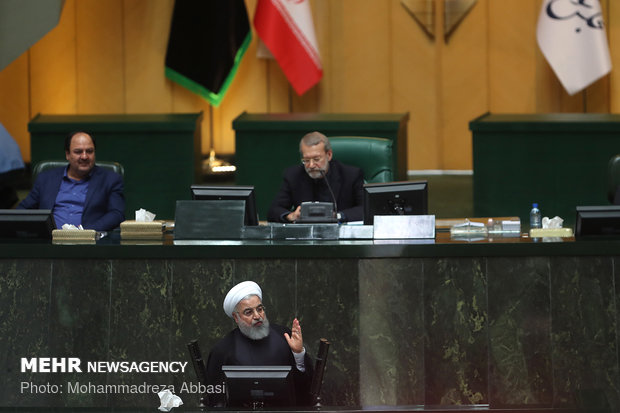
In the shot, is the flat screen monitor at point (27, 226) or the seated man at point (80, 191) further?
the seated man at point (80, 191)

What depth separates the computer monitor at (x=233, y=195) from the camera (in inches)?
204

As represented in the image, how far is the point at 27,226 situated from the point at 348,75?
4718mm

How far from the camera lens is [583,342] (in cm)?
461

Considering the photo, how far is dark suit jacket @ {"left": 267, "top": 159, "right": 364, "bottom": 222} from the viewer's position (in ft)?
20.0

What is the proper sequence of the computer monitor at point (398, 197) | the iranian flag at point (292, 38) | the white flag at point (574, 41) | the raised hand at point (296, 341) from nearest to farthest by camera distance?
the raised hand at point (296, 341), the computer monitor at point (398, 197), the white flag at point (574, 41), the iranian flag at point (292, 38)

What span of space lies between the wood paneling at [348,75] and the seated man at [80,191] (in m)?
3.27

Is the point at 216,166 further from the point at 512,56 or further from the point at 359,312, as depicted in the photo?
the point at 359,312

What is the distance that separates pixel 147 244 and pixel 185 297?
0.95ft

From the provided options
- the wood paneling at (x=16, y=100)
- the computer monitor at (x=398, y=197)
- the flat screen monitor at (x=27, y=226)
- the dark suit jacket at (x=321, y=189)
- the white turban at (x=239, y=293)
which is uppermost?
the wood paneling at (x=16, y=100)

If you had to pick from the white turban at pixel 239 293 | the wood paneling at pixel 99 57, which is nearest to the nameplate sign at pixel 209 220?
the white turban at pixel 239 293

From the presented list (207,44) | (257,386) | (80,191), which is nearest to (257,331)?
(257,386)

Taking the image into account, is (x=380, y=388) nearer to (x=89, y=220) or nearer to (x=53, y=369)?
(x=53, y=369)

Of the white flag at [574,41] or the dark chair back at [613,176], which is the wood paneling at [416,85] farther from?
the dark chair back at [613,176]

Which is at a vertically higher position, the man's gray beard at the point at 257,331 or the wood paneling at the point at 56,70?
the wood paneling at the point at 56,70
